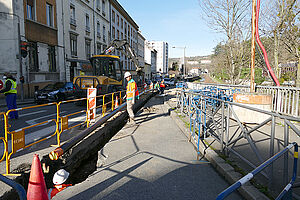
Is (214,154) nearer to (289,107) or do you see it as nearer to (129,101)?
(129,101)

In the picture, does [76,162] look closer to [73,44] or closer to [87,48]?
[73,44]

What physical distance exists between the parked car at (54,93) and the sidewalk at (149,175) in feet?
29.6

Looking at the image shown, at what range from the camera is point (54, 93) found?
13438 mm

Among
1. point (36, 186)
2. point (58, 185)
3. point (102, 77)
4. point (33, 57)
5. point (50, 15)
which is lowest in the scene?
point (58, 185)

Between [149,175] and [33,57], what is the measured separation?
1792 cm

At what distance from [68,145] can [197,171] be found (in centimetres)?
289

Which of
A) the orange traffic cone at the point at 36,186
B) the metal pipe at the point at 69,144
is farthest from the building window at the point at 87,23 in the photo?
the orange traffic cone at the point at 36,186

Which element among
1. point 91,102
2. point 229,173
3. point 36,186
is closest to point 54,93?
point 91,102

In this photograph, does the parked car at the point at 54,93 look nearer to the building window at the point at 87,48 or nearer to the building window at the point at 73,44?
the building window at the point at 73,44

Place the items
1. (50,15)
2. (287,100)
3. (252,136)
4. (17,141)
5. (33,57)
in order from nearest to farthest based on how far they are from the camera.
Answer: (17,141) → (252,136) → (287,100) → (33,57) → (50,15)

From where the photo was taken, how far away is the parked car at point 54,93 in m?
12.9

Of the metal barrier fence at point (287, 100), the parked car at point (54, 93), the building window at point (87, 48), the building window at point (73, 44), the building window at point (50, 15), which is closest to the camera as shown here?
the metal barrier fence at point (287, 100)

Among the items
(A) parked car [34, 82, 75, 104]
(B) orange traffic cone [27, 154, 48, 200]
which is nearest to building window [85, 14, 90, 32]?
(A) parked car [34, 82, 75, 104]

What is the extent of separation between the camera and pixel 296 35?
36.0 feet
